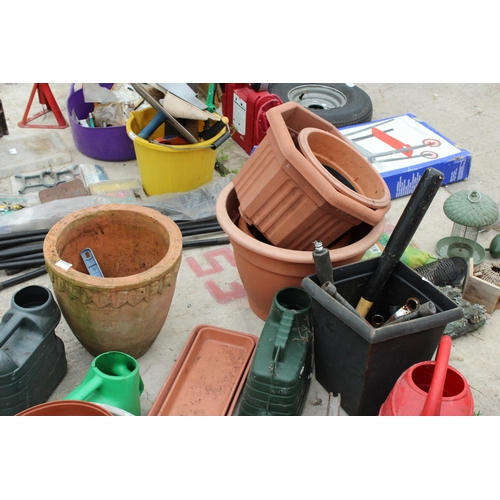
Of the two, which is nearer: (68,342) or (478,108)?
(68,342)

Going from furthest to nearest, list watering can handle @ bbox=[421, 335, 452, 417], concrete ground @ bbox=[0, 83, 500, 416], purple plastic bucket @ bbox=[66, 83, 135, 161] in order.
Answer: purple plastic bucket @ bbox=[66, 83, 135, 161] → concrete ground @ bbox=[0, 83, 500, 416] → watering can handle @ bbox=[421, 335, 452, 417]

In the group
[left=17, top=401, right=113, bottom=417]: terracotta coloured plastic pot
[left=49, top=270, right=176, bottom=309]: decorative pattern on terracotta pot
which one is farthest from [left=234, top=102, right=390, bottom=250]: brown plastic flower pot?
[left=17, top=401, right=113, bottom=417]: terracotta coloured plastic pot

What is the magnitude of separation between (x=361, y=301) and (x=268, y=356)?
1.65 feet

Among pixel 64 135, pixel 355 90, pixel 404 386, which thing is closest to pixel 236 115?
pixel 355 90

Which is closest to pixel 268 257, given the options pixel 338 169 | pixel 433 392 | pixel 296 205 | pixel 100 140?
pixel 296 205

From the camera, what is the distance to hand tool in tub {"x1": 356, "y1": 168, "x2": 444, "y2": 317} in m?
2.16

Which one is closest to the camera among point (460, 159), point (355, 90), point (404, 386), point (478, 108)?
point (404, 386)

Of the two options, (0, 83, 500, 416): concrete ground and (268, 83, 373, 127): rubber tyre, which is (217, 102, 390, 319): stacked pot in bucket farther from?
(268, 83, 373, 127): rubber tyre

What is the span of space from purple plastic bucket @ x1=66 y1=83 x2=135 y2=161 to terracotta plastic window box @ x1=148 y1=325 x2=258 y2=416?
1761 millimetres

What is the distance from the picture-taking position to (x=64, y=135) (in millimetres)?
4293

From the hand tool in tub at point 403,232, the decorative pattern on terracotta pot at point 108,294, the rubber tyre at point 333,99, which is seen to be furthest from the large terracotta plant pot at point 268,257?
the rubber tyre at point 333,99

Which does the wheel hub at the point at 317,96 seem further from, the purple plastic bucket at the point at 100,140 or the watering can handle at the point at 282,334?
the watering can handle at the point at 282,334

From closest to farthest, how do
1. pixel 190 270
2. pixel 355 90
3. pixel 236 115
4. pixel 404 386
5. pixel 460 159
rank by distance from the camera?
pixel 404 386 → pixel 190 270 → pixel 460 159 → pixel 236 115 → pixel 355 90

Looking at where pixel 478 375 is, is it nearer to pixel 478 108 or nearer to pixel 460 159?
pixel 460 159
